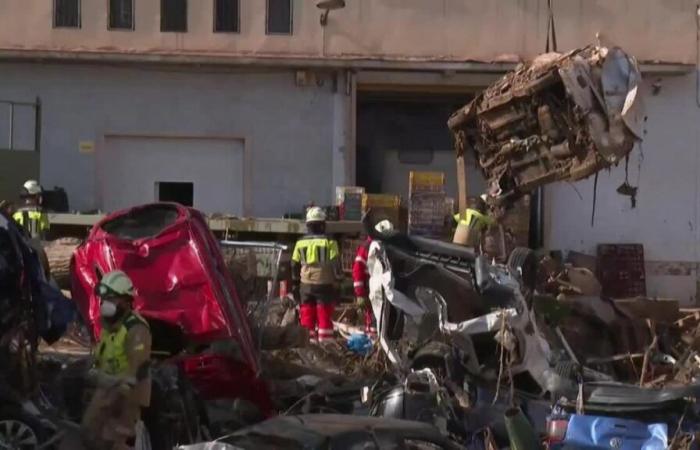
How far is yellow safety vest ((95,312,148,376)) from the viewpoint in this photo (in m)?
7.84

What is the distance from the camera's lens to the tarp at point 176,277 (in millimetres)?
9875

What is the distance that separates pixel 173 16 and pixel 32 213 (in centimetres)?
634

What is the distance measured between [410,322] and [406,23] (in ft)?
37.5

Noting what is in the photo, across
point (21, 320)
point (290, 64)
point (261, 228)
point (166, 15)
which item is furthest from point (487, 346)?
point (166, 15)

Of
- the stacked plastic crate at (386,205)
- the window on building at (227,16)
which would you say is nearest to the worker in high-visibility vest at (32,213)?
the window on building at (227,16)

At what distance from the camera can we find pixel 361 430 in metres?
6.28

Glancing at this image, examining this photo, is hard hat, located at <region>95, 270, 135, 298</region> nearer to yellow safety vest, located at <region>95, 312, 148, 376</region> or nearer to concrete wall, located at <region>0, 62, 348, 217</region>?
yellow safety vest, located at <region>95, 312, 148, 376</region>

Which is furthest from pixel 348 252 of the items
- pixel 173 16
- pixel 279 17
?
pixel 173 16

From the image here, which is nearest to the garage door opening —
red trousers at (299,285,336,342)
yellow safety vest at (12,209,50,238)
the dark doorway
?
the dark doorway

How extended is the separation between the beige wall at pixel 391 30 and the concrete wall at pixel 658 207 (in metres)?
1.17

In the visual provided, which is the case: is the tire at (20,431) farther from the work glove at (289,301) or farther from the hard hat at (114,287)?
the work glove at (289,301)

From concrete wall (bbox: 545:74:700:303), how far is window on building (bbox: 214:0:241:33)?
6.42m

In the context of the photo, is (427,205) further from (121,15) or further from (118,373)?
(118,373)

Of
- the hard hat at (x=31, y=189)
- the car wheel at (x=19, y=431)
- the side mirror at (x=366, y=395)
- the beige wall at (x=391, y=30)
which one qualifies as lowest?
the car wheel at (x=19, y=431)
